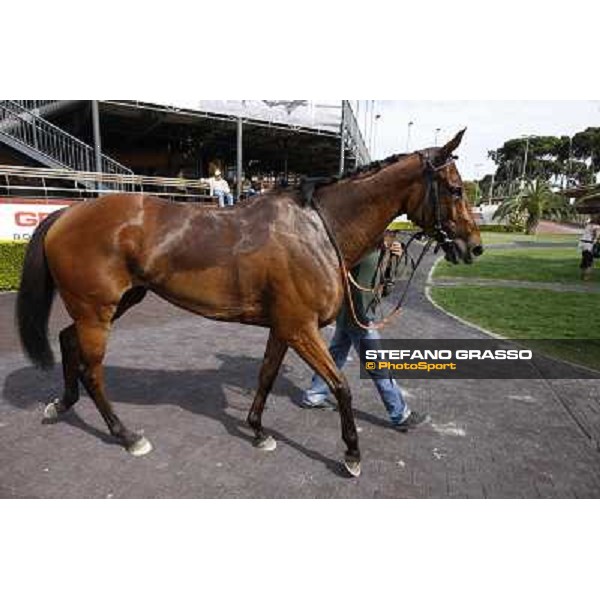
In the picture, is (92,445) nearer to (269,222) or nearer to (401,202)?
(269,222)

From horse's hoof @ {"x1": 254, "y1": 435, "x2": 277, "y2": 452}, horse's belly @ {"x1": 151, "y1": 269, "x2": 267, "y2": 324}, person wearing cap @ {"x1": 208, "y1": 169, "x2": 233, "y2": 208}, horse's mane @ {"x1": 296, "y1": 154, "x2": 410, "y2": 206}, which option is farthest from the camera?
person wearing cap @ {"x1": 208, "y1": 169, "x2": 233, "y2": 208}

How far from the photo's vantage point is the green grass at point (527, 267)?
36.3ft

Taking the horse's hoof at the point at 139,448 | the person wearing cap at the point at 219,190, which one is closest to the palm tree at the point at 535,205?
the person wearing cap at the point at 219,190

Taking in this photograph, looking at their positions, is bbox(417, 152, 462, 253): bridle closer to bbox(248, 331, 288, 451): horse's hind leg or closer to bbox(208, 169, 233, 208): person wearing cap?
bbox(248, 331, 288, 451): horse's hind leg

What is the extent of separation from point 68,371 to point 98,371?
58 cm

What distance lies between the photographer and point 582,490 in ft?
9.23

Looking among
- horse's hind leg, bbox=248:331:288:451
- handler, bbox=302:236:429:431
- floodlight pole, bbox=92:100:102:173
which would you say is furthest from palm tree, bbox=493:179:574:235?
floodlight pole, bbox=92:100:102:173

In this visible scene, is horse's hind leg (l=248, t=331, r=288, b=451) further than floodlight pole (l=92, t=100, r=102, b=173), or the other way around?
floodlight pole (l=92, t=100, r=102, b=173)

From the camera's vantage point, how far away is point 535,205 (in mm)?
9430

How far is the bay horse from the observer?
2891mm

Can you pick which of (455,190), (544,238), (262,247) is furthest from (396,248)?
(544,238)

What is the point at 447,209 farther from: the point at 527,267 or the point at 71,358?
the point at 527,267

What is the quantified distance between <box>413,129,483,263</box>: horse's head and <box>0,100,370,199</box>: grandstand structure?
101 centimetres
